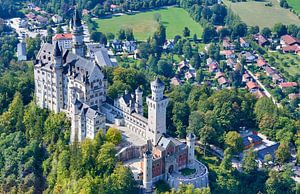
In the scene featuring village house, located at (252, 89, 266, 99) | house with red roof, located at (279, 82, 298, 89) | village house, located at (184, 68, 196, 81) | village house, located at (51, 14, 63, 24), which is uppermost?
village house, located at (51, 14, 63, 24)

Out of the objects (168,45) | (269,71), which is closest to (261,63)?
(269,71)

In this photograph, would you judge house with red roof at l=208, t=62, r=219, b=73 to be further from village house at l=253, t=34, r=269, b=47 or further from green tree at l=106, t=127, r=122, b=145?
green tree at l=106, t=127, r=122, b=145

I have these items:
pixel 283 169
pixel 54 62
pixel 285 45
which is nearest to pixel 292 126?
pixel 283 169

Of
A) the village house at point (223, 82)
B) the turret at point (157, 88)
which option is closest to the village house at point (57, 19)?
the village house at point (223, 82)

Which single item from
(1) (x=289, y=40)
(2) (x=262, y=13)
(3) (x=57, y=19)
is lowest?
(1) (x=289, y=40)

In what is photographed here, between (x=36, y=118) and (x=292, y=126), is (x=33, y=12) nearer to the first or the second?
(x=36, y=118)

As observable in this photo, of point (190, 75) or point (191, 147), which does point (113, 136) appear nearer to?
point (191, 147)

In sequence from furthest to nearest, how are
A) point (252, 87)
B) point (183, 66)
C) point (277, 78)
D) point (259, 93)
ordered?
point (183, 66) → point (277, 78) → point (252, 87) → point (259, 93)

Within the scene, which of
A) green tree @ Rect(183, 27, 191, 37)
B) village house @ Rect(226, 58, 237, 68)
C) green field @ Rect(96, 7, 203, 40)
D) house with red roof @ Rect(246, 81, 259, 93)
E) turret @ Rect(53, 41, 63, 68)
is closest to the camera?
turret @ Rect(53, 41, 63, 68)

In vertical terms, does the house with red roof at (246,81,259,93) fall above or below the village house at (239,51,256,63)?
below

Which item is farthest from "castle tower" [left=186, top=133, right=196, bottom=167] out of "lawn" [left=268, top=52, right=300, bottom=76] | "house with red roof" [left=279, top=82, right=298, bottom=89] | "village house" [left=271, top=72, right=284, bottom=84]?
"lawn" [left=268, top=52, right=300, bottom=76]
